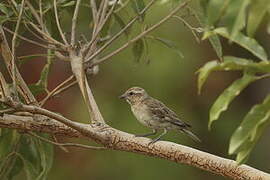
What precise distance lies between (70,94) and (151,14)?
2.82m

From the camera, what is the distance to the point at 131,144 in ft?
13.7

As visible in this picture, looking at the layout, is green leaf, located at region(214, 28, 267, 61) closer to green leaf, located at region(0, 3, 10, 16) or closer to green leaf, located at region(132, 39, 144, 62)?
green leaf, located at region(0, 3, 10, 16)

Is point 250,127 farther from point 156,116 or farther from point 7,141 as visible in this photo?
point 156,116

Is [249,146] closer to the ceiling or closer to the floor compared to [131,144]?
closer to the floor

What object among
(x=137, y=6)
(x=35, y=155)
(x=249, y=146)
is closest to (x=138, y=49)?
(x=137, y=6)

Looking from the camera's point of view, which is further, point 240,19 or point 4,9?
point 4,9

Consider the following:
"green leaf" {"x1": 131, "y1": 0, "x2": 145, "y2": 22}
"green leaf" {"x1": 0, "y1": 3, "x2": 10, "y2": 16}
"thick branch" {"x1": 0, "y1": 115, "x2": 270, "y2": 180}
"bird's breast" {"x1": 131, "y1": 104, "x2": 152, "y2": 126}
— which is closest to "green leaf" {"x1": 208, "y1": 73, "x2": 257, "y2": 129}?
"thick branch" {"x1": 0, "y1": 115, "x2": 270, "y2": 180}

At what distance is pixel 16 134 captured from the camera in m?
5.30

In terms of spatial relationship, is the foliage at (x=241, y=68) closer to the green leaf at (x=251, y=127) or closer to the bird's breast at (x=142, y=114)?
the green leaf at (x=251, y=127)

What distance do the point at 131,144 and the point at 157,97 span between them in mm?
6736

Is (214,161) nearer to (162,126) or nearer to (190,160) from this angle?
(190,160)

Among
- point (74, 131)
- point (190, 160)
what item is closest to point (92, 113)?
point (74, 131)

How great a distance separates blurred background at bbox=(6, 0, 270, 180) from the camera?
10992 millimetres

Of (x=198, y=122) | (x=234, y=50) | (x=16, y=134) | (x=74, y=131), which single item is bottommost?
(x=74, y=131)
